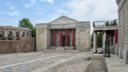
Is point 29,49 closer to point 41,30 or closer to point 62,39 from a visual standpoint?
point 41,30

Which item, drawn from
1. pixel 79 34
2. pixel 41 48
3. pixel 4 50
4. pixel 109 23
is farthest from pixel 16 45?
pixel 109 23

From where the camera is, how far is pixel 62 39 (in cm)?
5606

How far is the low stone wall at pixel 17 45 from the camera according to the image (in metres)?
39.0

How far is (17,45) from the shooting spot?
43.2 meters

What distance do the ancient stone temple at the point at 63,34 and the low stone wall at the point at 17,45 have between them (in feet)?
8.28

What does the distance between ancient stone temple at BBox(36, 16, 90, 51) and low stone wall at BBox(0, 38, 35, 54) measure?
252 cm

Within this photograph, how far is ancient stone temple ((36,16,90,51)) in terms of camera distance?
4919 cm

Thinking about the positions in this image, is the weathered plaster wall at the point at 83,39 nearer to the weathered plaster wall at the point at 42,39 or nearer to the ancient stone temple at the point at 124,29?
the weathered plaster wall at the point at 42,39

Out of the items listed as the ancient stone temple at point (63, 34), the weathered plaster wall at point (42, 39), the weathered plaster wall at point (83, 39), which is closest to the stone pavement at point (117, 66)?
the weathered plaster wall at point (83, 39)

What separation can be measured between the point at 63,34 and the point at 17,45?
48.7ft

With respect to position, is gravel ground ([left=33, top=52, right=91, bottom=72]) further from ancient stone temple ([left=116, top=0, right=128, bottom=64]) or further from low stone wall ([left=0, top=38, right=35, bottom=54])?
low stone wall ([left=0, top=38, right=35, bottom=54])

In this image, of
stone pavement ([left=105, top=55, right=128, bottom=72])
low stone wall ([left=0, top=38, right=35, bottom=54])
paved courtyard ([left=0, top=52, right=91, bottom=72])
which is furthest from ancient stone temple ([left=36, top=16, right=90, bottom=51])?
stone pavement ([left=105, top=55, right=128, bottom=72])

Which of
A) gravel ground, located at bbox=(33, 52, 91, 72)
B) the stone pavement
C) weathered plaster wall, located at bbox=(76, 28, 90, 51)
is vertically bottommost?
gravel ground, located at bbox=(33, 52, 91, 72)

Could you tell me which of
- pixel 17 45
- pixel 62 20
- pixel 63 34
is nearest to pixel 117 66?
pixel 17 45
